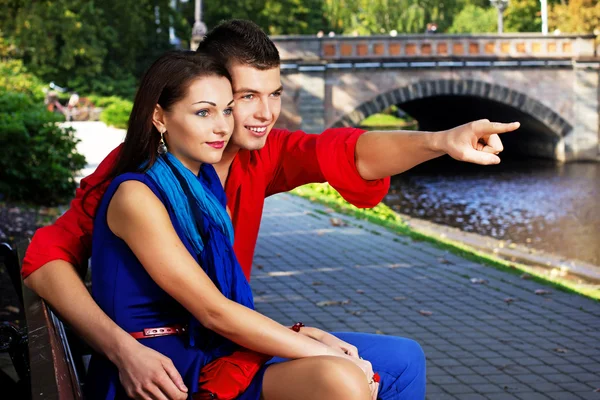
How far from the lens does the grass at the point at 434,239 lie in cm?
851

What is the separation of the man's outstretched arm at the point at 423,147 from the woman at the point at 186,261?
47 cm

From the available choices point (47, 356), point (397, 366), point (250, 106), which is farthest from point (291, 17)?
point (47, 356)

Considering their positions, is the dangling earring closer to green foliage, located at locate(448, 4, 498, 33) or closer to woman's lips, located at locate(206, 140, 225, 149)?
woman's lips, located at locate(206, 140, 225, 149)

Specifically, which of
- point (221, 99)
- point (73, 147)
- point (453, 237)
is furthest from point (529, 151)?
point (221, 99)

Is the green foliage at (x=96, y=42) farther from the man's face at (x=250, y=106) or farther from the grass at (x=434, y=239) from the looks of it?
the man's face at (x=250, y=106)

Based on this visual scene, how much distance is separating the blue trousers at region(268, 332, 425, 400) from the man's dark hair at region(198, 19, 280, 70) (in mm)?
931

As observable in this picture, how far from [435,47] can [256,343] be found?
93.9 feet

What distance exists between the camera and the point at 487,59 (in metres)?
30.5

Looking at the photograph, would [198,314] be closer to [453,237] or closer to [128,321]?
[128,321]

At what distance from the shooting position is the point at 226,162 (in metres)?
3.13

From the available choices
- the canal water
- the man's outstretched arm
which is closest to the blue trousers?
the man's outstretched arm

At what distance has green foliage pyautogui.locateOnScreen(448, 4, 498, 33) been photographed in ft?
180

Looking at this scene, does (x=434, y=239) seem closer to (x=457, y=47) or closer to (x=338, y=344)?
(x=338, y=344)

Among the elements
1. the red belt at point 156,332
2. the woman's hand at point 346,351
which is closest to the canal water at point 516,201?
the woman's hand at point 346,351
